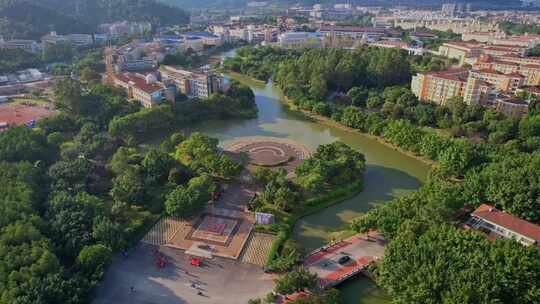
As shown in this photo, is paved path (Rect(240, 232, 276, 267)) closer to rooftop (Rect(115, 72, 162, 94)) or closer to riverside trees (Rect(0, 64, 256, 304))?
riverside trees (Rect(0, 64, 256, 304))

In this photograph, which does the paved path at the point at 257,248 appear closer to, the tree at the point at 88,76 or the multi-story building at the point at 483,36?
the tree at the point at 88,76

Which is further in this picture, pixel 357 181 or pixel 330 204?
pixel 357 181

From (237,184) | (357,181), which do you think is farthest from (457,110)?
(237,184)

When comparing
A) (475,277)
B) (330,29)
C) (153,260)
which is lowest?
(153,260)

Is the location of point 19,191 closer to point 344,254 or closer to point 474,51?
point 344,254

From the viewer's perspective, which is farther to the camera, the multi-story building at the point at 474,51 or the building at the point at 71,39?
the building at the point at 71,39

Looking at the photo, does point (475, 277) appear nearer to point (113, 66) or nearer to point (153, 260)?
point (153, 260)

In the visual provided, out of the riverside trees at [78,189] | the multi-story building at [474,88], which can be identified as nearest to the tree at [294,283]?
the riverside trees at [78,189]

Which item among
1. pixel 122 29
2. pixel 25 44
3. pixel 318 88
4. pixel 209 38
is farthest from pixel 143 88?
pixel 122 29
